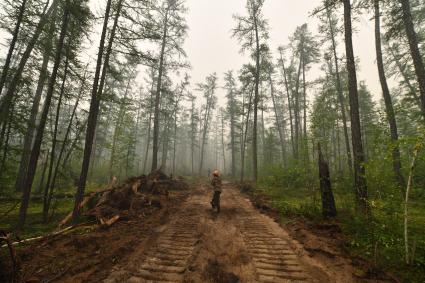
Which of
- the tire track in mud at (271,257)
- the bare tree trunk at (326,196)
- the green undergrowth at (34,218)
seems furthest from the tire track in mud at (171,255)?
the bare tree trunk at (326,196)

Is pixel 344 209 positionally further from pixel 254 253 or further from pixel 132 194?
pixel 132 194

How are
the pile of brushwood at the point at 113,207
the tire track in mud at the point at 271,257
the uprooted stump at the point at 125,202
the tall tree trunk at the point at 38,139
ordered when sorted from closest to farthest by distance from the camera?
1. the tire track in mud at the point at 271,257
2. the pile of brushwood at the point at 113,207
3. the tall tree trunk at the point at 38,139
4. the uprooted stump at the point at 125,202

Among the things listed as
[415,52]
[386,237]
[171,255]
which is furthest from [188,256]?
[415,52]

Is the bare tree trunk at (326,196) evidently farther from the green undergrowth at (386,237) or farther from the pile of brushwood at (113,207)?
the pile of brushwood at (113,207)

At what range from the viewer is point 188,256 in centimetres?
452

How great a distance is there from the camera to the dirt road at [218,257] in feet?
12.3

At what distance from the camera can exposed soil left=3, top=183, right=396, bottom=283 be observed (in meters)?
3.76

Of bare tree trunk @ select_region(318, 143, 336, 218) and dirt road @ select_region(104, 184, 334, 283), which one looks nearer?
dirt road @ select_region(104, 184, 334, 283)

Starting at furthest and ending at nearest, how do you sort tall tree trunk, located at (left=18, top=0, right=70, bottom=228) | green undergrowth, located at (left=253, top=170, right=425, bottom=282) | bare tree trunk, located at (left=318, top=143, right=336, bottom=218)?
tall tree trunk, located at (left=18, top=0, right=70, bottom=228) → bare tree trunk, located at (left=318, top=143, right=336, bottom=218) → green undergrowth, located at (left=253, top=170, right=425, bottom=282)

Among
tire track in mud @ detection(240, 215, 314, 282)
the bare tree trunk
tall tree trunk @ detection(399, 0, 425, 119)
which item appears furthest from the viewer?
tall tree trunk @ detection(399, 0, 425, 119)

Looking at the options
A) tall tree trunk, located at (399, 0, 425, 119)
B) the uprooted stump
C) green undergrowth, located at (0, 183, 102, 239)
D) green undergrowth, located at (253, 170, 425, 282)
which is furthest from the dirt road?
tall tree trunk, located at (399, 0, 425, 119)

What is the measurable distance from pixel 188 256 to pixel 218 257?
644 millimetres

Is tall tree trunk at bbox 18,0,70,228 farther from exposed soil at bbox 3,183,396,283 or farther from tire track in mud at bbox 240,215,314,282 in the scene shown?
tire track in mud at bbox 240,215,314,282

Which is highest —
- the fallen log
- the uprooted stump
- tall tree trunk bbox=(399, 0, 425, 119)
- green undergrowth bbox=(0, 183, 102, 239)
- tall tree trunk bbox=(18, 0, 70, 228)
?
tall tree trunk bbox=(399, 0, 425, 119)
